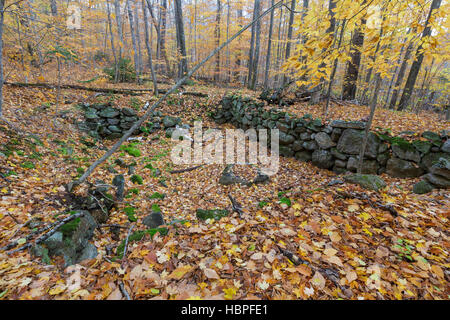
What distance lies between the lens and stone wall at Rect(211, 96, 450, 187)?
13.8 feet

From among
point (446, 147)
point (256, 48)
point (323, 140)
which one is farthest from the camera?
point (256, 48)

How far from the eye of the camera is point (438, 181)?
3.63 meters

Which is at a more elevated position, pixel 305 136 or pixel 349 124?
pixel 349 124

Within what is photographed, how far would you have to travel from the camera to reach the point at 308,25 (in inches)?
87.6

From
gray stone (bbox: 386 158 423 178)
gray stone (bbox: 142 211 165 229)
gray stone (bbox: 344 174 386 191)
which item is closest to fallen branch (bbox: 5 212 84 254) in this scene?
gray stone (bbox: 142 211 165 229)

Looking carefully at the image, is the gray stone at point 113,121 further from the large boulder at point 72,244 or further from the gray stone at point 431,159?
the gray stone at point 431,159

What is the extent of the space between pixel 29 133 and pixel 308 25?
6.57 m

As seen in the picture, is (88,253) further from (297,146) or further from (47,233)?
(297,146)

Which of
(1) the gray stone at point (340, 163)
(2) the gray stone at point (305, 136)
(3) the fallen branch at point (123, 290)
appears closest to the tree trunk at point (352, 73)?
(2) the gray stone at point (305, 136)

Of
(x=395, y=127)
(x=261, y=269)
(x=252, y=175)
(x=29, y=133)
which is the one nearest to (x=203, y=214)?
(x=261, y=269)

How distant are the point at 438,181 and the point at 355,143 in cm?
180

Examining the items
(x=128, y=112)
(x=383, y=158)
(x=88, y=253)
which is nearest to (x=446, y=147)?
(x=383, y=158)

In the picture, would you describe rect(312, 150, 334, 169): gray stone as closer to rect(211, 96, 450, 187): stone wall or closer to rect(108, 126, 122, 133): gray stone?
rect(211, 96, 450, 187): stone wall

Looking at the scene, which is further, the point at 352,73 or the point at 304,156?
the point at 352,73
